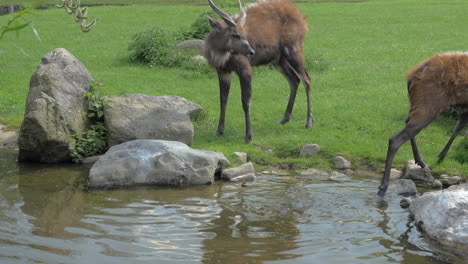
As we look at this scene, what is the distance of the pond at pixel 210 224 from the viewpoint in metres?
6.05

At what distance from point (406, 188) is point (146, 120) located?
392 cm

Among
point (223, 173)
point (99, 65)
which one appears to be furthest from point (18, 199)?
point (99, 65)

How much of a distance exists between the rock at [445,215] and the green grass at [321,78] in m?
2.06

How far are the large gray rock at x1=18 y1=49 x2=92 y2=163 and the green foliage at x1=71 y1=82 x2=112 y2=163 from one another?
10cm

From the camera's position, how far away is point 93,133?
32.2 feet

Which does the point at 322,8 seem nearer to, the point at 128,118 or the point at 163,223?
the point at 128,118

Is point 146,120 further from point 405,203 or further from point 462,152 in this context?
point 462,152

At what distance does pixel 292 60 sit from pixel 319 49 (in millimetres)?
6934

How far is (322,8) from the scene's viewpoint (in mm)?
26859

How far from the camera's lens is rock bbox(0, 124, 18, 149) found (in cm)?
1048

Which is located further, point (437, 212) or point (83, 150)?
point (83, 150)

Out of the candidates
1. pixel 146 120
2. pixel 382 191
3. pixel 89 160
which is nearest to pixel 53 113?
pixel 89 160

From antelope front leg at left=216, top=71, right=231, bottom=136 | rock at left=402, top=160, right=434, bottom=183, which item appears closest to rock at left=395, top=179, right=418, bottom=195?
rock at left=402, top=160, right=434, bottom=183

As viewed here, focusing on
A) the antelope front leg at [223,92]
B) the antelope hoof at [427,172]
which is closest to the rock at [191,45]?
the antelope front leg at [223,92]
